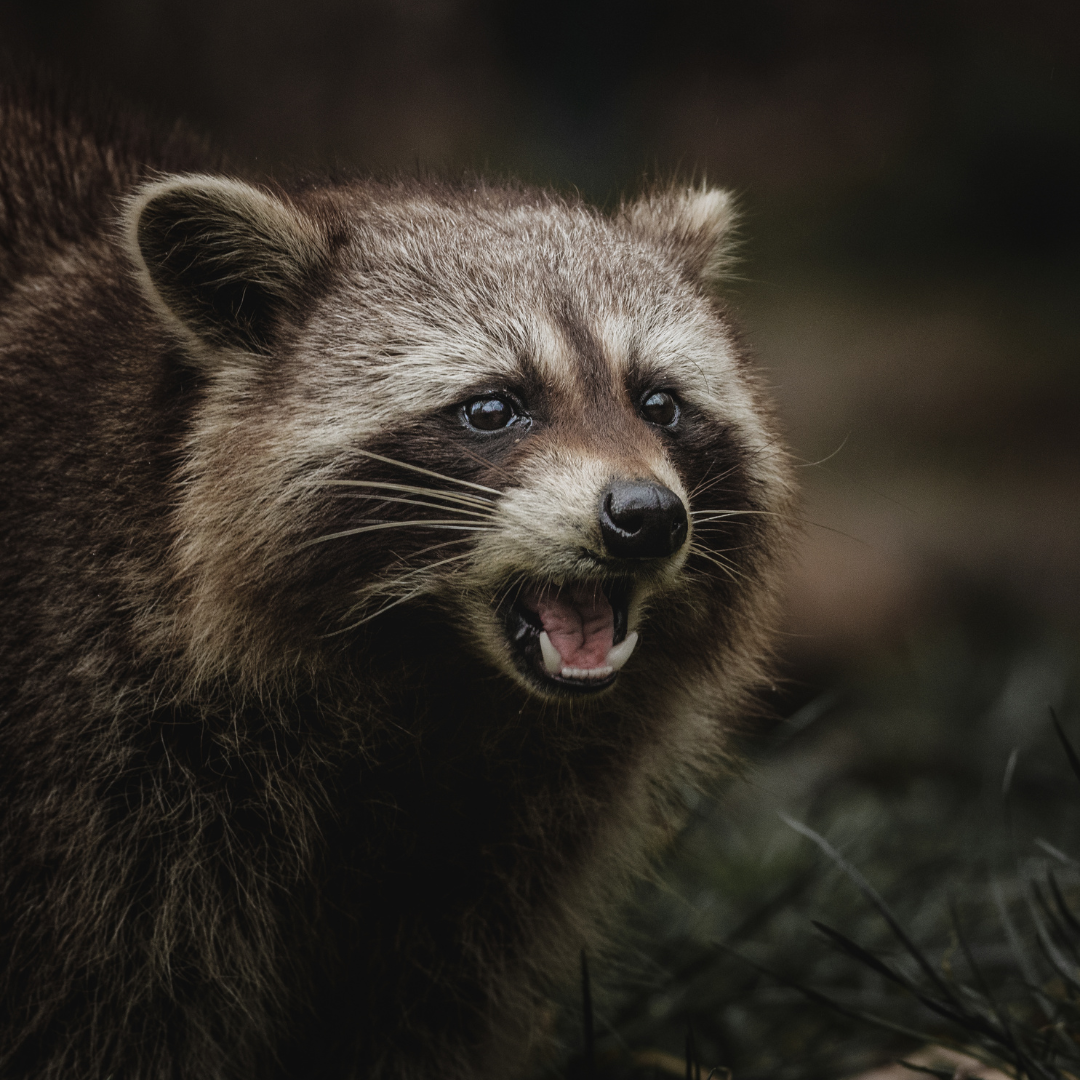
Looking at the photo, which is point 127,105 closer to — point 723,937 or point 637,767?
point 637,767

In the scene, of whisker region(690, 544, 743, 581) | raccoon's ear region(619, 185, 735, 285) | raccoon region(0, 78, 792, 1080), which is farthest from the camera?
raccoon's ear region(619, 185, 735, 285)

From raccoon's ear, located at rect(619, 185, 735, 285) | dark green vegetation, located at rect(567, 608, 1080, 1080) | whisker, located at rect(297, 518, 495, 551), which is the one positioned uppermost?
raccoon's ear, located at rect(619, 185, 735, 285)

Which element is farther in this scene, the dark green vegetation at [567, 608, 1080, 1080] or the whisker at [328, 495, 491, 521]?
→ the dark green vegetation at [567, 608, 1080, 1080]

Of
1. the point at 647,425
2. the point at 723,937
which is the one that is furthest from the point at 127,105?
the point at 723,937

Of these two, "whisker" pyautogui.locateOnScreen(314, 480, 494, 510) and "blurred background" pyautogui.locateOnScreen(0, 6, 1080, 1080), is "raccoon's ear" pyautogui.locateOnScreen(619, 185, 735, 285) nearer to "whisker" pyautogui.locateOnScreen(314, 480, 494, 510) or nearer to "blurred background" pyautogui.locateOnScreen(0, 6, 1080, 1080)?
"whisker" pyautogui.locateOnScreen(314, 480, 494, 510)

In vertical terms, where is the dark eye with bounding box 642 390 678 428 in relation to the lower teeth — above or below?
above

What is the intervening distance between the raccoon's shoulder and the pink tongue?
1.53m

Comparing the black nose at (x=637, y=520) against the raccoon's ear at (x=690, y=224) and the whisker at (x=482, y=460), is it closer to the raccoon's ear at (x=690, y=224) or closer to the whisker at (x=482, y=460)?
the whisker at (x=482, y=460)

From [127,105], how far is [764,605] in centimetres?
310

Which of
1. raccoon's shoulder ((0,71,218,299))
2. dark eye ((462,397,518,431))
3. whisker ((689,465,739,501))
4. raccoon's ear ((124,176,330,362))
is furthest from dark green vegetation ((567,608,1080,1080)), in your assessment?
raccoon's shoulder ((0,71,218,299))

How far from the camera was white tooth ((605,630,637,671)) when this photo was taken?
2.63m

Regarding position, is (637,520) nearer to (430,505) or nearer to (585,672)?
(585,672)

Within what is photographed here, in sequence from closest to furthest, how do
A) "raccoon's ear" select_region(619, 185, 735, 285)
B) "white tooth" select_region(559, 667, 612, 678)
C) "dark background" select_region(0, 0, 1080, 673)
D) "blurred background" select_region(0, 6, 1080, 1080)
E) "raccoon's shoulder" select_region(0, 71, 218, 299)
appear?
"white tooth" select_region(559, 667, 612, 678), "raccoon's shoulder" select_region(0, 71, 218, 299), "raccoon's ear" select_region(619, 185, 735, 285), "blurred background" select_region(0, 6, 1080, 1080), "dark background" select_region(0, 0, 1080, 673)

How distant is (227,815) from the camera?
2902 millimetres
